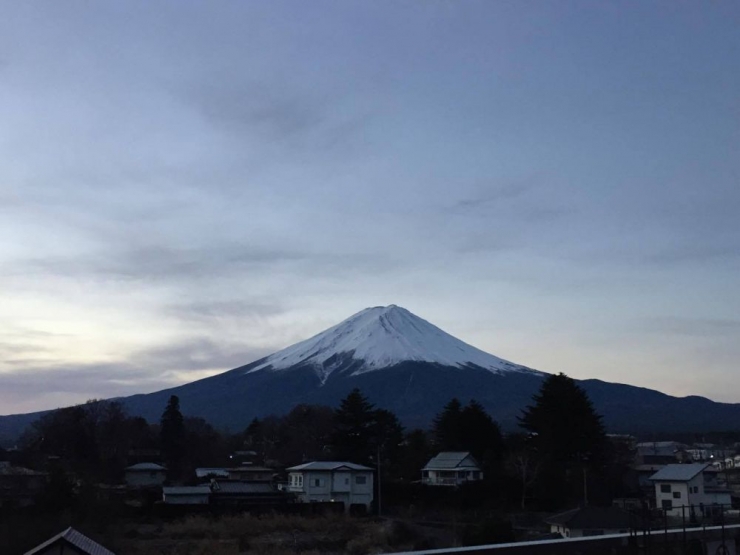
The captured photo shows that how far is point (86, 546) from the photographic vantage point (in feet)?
34.1

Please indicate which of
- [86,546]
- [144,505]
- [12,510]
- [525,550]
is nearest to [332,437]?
[144,505]

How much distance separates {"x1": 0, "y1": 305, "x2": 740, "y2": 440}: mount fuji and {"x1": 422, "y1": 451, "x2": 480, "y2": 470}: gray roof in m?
65.3

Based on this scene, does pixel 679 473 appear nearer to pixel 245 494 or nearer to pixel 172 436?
pixel 245 494

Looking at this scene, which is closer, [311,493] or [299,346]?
[311,493]

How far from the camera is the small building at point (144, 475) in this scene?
128 ft

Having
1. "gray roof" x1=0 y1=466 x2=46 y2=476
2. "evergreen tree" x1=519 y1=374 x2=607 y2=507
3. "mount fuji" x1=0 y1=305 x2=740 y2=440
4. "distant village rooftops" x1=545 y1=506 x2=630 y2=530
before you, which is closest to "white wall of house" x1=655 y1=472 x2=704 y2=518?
"evergreen tree" x1=519 y1=374 x2=607 y2=507

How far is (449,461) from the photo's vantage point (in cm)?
3597

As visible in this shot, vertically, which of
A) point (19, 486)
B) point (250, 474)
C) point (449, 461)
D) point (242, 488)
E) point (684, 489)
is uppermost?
point (449, 461)

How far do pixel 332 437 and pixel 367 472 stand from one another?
6930mm

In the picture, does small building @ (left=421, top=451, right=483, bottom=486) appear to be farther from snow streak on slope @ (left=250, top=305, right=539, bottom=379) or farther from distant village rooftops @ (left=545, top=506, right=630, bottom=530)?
snow streak on slope @ (left=250, top=305, right=539, bottom=379)

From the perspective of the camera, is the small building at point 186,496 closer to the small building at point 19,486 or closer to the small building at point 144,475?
the small building at point 19,486

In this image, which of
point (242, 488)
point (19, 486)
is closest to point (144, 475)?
point (242, 488)

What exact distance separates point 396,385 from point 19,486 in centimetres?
10247

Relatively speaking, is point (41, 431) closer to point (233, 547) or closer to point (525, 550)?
point (233, 547)
